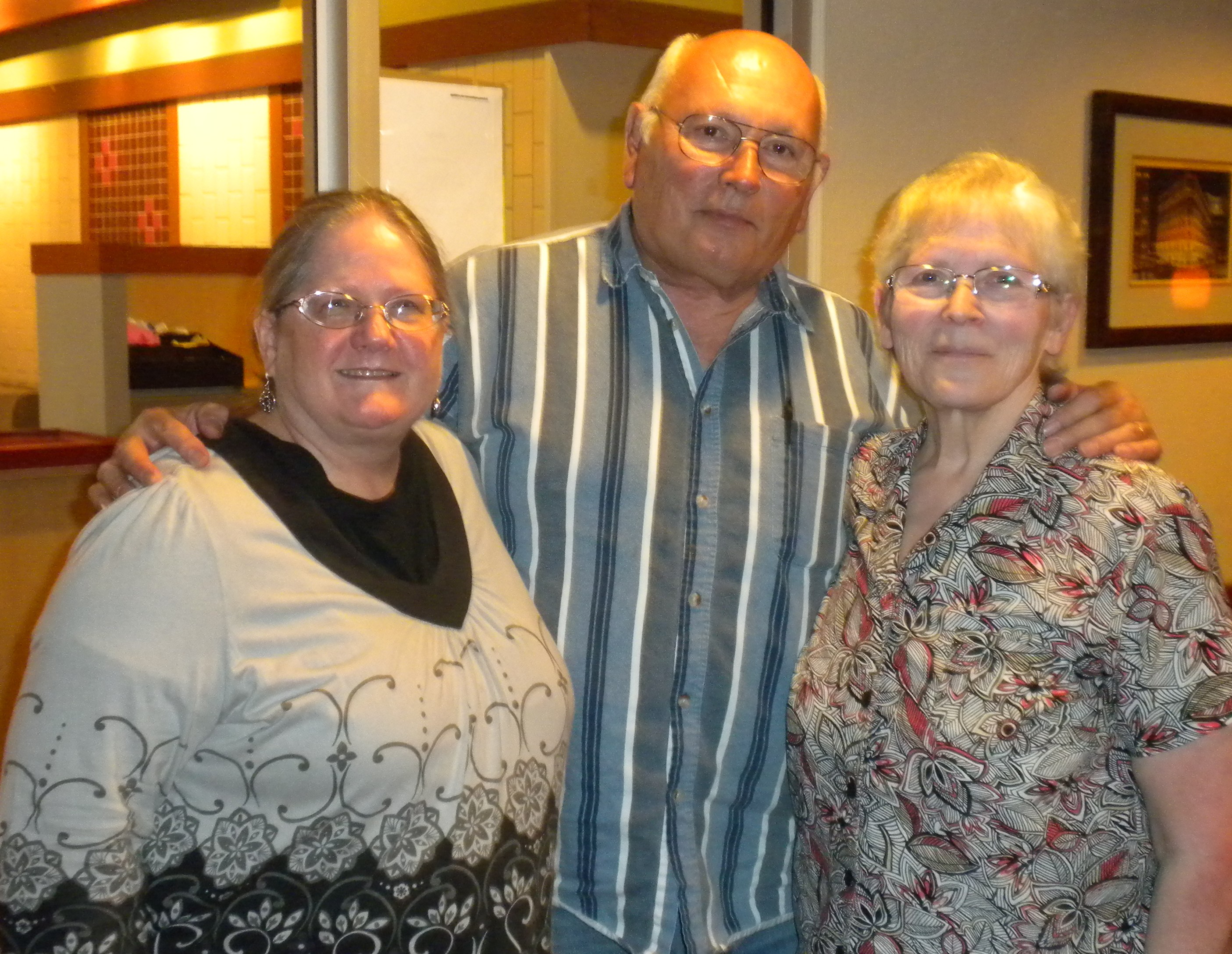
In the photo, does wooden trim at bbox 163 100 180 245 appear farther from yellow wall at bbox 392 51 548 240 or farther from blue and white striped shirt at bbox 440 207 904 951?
blue and white striped shirt at bbox 440 207 904 951

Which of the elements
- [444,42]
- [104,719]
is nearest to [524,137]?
[444,42]

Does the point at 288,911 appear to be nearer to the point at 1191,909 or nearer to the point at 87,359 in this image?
the point at 1191,909

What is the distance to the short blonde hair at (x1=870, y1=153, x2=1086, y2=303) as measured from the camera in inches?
57.7

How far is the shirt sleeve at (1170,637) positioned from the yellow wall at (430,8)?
3318 mm

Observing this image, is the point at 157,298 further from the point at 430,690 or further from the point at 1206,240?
the point at 1206,240

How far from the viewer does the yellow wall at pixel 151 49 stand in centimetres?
357

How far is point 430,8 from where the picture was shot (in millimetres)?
4250

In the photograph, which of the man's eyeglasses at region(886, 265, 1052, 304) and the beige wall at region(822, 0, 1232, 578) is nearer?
the man's eyeglasses at region(886, 265, 1052, 304)

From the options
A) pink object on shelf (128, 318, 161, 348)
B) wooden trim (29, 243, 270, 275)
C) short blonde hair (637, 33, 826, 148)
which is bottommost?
pink object on shelf (128, 318, 161, 348)

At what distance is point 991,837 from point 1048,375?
1.89 ft

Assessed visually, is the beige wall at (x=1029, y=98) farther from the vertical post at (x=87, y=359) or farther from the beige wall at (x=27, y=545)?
the beige wall at (x=27, y=545)

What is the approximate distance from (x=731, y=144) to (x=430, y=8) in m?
2.84

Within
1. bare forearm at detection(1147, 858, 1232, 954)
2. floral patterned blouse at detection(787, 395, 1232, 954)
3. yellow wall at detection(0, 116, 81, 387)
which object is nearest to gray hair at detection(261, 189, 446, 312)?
floral patterned blouse at detection(787, 395, 1232, 954)

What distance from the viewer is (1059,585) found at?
135 cm
